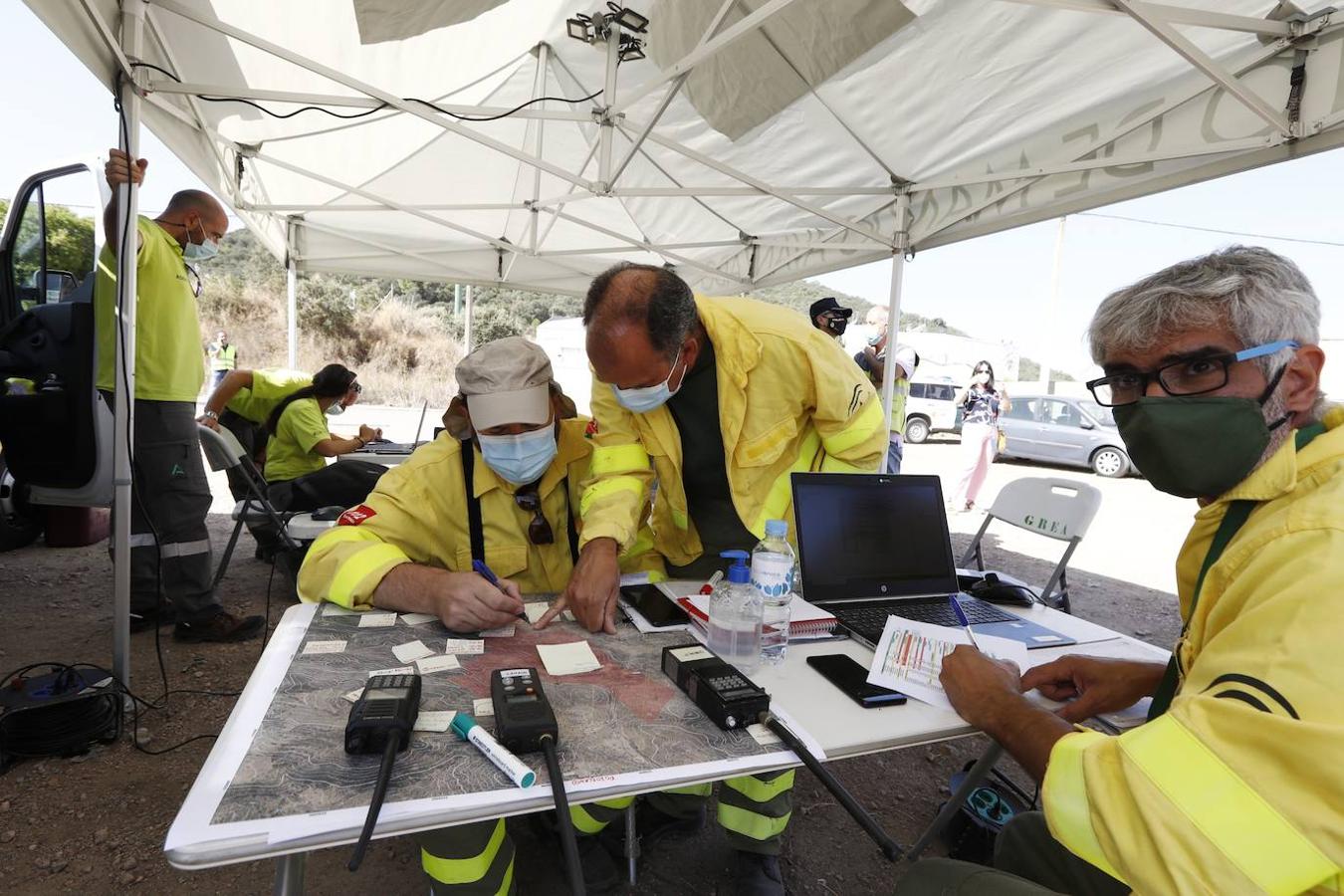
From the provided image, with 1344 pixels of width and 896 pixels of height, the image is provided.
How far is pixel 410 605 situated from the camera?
1579 mm

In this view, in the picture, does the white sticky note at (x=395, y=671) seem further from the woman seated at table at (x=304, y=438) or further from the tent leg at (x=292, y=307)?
the tent leg at (x=292, y=307)

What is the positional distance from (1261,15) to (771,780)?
3437 mm

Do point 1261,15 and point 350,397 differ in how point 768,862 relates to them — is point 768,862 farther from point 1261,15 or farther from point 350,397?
point 350,397

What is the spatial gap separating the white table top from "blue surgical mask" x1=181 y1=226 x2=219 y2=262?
9.13 ft

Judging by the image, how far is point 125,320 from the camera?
2.52 metres

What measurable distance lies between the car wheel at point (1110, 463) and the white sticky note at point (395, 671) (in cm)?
1389

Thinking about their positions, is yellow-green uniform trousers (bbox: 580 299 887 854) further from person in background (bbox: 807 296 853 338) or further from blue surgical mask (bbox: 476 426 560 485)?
person in background (bbox: 807 296 853 338)

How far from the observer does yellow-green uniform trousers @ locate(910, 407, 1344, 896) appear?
716 millimetres

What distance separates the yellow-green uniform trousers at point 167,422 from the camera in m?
3.10

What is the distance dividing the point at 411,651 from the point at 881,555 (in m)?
1.28

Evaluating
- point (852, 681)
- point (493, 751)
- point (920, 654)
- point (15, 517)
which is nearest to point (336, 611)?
point (493, 751)

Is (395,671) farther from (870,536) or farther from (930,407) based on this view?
(930,407)

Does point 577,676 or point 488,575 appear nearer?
point 577,676

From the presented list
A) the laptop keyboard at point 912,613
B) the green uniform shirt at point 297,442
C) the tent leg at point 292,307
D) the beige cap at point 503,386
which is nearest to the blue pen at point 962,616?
the laptop keyboard at point 912,613
